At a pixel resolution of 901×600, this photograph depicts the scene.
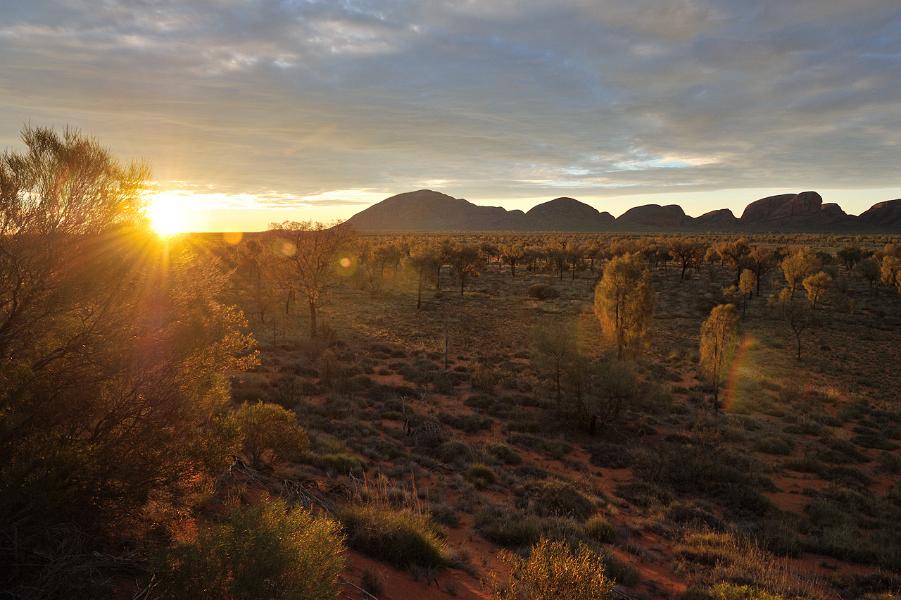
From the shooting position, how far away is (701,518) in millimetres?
12445

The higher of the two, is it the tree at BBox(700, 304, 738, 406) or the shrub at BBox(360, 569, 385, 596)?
the tree at BBox(700, 304, 738, 406)

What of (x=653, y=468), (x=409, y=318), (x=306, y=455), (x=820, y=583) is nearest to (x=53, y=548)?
(x=306, y=455)

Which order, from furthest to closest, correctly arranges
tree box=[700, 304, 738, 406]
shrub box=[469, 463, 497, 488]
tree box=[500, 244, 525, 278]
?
tree box=[500, 244, 525, 278]
tree box=[700, 304, 738, 406]
shrub box=[469, 463, 497, 488]

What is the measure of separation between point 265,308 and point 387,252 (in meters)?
28.8

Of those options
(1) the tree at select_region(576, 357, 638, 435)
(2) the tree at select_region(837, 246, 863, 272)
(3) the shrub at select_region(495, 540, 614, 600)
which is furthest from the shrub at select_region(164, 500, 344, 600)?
(2) the tree at select_region(837, 246, 863, 272)

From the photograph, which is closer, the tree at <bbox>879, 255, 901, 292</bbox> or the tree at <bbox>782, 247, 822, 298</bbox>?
the tree at <bbox>782, 247, 822, 298</bbox>

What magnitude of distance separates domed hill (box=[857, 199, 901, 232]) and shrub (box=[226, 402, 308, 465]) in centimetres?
23380

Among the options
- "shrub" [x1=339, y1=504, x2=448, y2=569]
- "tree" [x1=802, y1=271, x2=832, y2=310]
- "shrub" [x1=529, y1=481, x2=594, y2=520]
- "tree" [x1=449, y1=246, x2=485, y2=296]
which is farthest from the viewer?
"tree" [x1=449, y1=246, x2=485, y2=296]

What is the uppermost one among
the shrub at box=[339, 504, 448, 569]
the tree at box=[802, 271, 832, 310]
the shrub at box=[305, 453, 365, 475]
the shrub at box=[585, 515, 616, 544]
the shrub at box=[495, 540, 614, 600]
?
the tree at box=[802, 271, 832, 310]

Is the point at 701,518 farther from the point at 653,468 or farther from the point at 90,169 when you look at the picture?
the point at 90,169

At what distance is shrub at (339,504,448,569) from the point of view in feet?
27.4

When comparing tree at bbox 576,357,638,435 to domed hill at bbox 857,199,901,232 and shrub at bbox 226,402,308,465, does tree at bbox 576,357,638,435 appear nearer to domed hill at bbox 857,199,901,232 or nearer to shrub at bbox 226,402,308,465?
shrub at bbox 226,402,308,465

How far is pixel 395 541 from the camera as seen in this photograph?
332 inches

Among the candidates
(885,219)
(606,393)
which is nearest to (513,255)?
(606,393)
